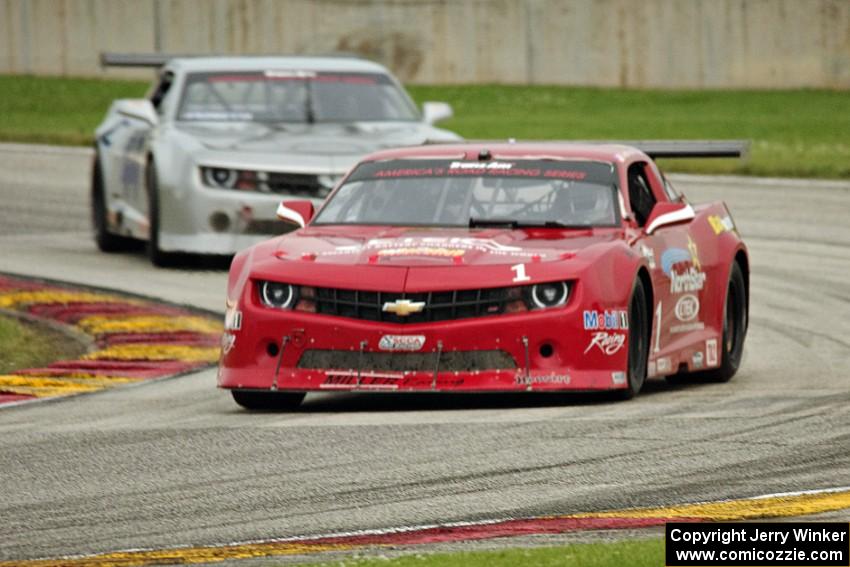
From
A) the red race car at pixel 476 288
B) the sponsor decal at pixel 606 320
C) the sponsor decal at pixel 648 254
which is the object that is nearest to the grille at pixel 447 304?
the red race car at pixel 476 288

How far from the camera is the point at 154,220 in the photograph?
16938 mm

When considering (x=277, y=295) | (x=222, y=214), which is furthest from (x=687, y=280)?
(x=222, y=214)

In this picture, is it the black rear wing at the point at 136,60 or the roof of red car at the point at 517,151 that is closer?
the roof of red car at the point at 517,151

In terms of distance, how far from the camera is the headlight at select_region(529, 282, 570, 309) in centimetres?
1000

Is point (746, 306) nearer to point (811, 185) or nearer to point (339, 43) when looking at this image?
point (811, 185)

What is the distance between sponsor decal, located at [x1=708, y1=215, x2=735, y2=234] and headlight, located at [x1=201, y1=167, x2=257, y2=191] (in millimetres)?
5234

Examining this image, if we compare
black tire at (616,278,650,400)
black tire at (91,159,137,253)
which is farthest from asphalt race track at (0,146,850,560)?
black tire at (91,159,137,253)

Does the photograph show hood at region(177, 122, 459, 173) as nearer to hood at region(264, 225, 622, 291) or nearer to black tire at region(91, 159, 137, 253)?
black tire at region(91, 159, 137, 253)

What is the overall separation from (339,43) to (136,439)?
112 ft

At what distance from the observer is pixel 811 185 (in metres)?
24.0

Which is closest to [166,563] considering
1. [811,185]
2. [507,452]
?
[507,452]

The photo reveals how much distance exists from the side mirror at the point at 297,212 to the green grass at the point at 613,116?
47.8 feet

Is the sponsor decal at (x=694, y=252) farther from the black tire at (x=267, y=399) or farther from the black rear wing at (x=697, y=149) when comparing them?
the black tire at (x=267, y=399)

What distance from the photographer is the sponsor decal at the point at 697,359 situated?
1123 centimetres
